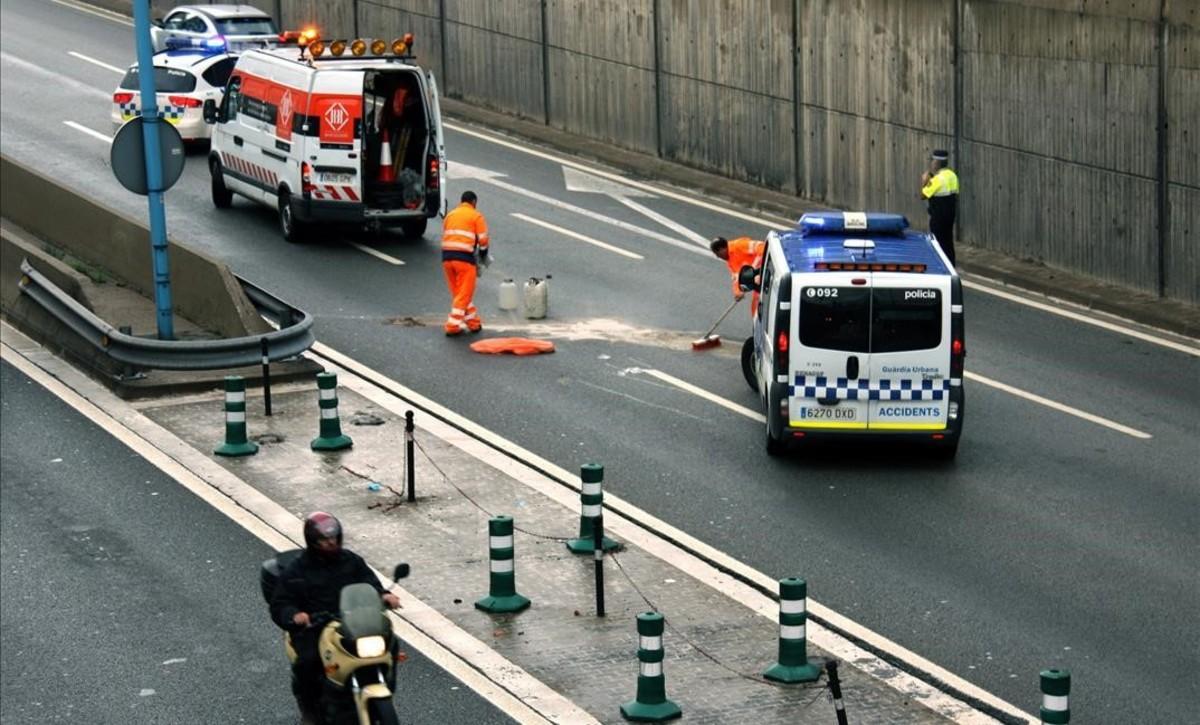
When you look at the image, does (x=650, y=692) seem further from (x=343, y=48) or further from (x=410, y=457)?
(x=343, y=48)

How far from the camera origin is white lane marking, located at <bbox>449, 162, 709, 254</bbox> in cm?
2983

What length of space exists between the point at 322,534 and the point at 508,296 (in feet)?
46.4

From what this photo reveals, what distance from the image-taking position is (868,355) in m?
19.1

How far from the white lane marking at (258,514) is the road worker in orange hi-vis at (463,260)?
4.37 m

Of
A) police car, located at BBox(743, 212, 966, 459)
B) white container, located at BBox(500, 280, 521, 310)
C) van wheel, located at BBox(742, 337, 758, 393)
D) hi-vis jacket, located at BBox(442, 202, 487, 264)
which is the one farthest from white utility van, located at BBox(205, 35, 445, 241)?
Result: police car, located at BBox(743, 212, 966, 459)

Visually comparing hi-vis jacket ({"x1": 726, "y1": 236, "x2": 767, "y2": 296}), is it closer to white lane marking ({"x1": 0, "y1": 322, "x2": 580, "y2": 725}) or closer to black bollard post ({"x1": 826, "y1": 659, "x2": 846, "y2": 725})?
white lane marking ({"x1": 0, "y1": 322, "x2": 580, "y2": 725})

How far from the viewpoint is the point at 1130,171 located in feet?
84.7

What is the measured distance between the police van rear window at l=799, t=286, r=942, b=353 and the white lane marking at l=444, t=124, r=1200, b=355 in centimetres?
595

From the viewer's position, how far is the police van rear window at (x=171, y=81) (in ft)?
118

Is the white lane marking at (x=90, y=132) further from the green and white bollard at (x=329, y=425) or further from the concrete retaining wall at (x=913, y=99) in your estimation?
the green and white bollard at (x=329, y=425)

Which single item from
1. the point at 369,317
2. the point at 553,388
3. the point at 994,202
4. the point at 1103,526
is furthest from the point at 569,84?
the point at 1103,526

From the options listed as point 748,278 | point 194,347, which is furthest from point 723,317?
point 194,347

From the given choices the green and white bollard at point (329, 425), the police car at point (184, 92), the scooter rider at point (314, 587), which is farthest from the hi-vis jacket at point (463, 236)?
the scooter rider at point (314, 587)

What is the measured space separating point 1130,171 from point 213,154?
13.1 metres
